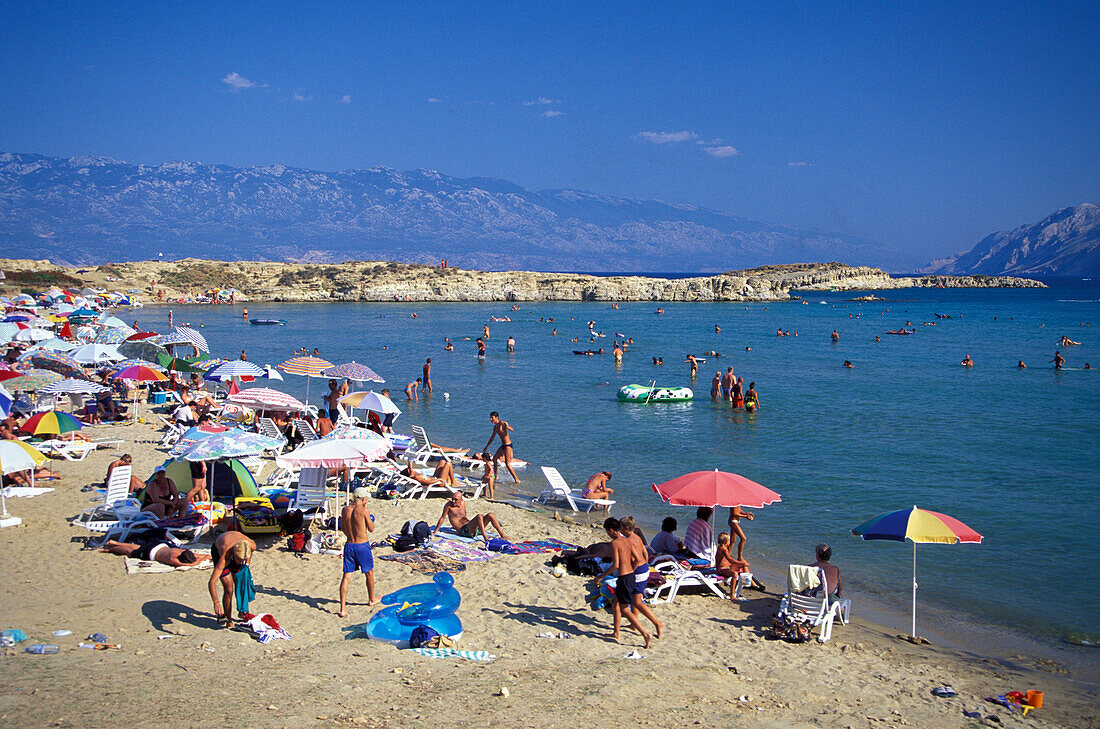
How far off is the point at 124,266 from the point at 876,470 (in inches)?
3578

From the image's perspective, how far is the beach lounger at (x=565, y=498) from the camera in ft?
41.7

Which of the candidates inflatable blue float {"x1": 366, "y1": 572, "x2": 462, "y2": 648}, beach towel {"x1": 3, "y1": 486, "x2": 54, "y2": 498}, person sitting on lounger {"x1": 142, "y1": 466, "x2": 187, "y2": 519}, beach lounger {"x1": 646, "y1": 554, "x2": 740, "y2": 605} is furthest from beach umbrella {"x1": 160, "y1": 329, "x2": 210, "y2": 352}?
beach lounger {"x1": 646, "y1": 554, "x2": 740, "y2": 605}

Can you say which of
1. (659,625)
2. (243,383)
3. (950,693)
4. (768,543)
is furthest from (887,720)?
(243,383)

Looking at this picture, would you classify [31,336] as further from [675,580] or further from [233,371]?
[675,580]

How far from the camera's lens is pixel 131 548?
8.95 meters

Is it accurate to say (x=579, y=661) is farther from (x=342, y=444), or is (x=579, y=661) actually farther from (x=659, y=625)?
(x=342, y=444)

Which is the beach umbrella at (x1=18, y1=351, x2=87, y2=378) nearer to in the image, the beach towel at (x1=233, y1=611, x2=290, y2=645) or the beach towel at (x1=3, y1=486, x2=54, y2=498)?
the beach towel at (x1=3, y1=486, x2=54, y2=498)

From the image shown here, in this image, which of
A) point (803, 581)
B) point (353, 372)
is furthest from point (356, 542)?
point (353, 372)

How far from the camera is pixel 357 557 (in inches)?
298

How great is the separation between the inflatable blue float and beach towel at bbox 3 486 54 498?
7.42 m

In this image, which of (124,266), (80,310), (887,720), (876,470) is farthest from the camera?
(124,266)

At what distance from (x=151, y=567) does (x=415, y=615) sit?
3.52 m

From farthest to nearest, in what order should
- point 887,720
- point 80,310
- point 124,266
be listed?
point 124,266 → point 80,310 → point 887,720

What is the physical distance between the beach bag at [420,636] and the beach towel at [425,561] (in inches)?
78.8
